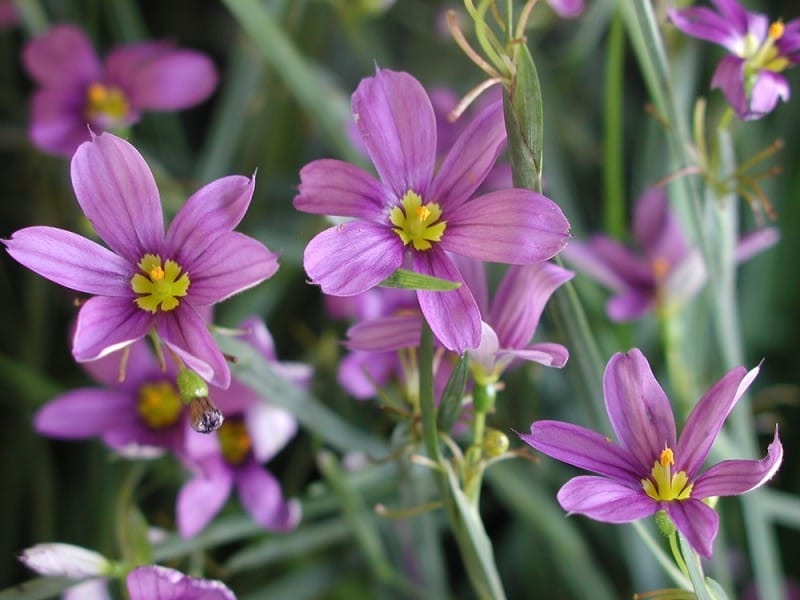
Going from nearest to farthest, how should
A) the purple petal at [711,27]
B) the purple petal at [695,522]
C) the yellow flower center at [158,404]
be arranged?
the purple petal at [695,522], the purple petal at [711,27], the yellow flower center at [158,404]

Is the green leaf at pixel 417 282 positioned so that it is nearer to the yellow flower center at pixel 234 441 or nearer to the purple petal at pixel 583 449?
the purple petal at pixel 583 449

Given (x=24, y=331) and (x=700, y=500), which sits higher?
(x=24, y=331)

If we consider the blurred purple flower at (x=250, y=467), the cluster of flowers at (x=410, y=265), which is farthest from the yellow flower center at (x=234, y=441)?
the cluster of flowers at (x=410, y=265)

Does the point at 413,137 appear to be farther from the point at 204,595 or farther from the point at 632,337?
the point at 632,337

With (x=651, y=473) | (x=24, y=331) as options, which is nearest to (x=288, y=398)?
(x=651, y=473)

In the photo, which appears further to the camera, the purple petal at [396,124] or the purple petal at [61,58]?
the purple petal at [61,58]

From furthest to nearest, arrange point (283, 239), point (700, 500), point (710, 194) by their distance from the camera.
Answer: point (283, 239), point (710, 194), point (700, 500)
